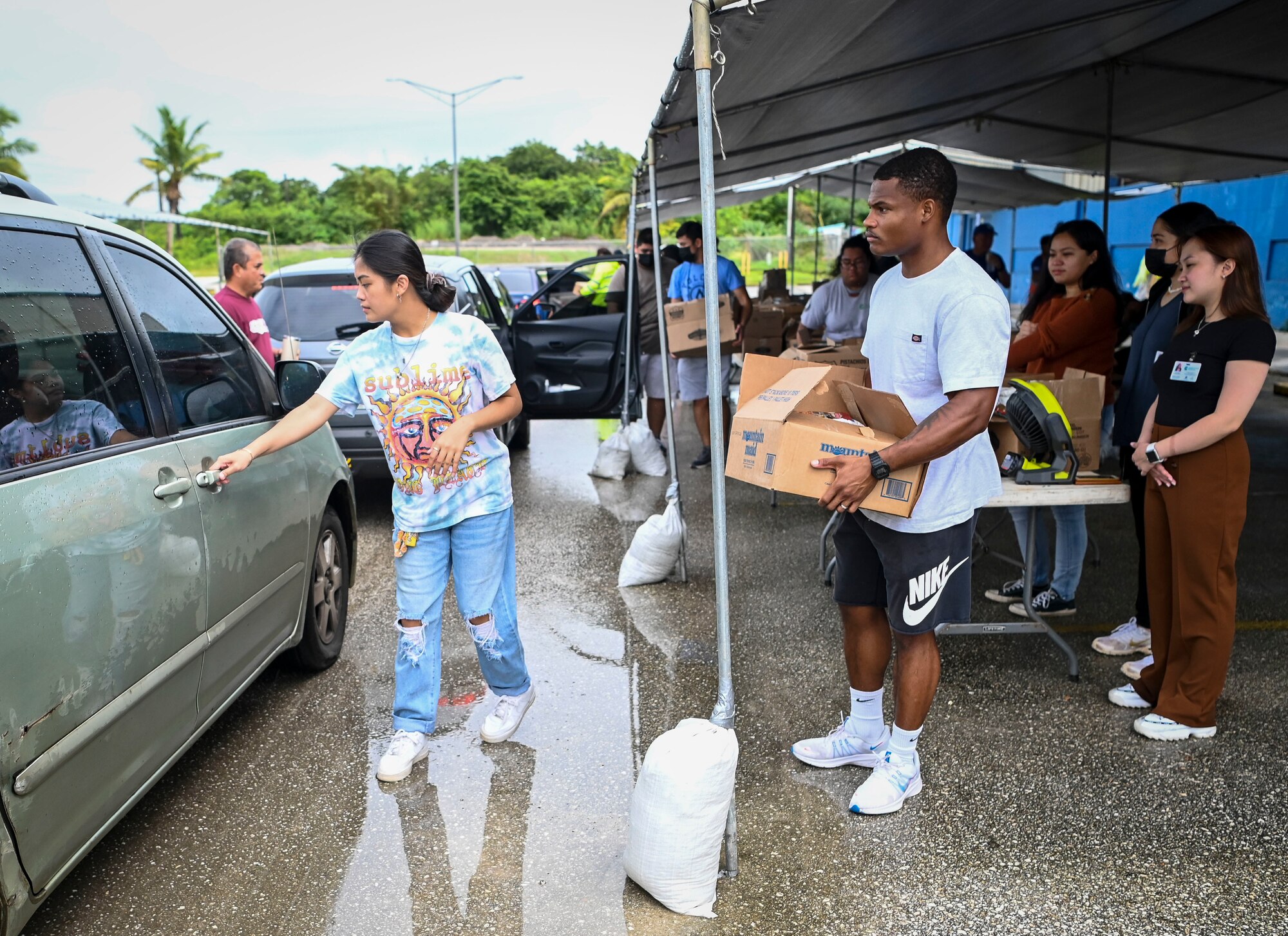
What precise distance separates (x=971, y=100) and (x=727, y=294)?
83.6 inches

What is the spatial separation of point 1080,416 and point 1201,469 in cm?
89

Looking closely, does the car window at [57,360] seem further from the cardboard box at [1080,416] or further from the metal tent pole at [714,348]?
the cardboard box at [1080,416]

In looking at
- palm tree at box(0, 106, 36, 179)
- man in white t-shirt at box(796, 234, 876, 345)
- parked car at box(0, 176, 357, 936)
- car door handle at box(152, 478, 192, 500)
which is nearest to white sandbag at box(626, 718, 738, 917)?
parked car at box(0, 176, 357, 936)

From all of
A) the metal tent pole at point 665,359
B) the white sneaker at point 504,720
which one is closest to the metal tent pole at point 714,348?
the white sneaker at point 504,720

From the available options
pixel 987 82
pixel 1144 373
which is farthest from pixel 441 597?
pixel 987 82

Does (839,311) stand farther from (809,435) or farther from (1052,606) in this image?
(809,435)

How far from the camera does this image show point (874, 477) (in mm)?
2680

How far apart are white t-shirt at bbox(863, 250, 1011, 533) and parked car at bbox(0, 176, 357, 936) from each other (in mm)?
1953

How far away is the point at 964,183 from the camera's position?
15164 millimetres

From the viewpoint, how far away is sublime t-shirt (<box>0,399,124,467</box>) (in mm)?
2217

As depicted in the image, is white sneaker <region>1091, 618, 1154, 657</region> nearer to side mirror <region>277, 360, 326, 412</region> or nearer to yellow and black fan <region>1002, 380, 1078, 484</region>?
yellow and black fan <region>1002, 380, 1078, 484</region>

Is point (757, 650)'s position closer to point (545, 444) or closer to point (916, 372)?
point (916, 372)

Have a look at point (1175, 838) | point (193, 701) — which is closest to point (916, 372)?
point (1175, 838)

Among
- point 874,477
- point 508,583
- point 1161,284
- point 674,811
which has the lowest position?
point 674,811
